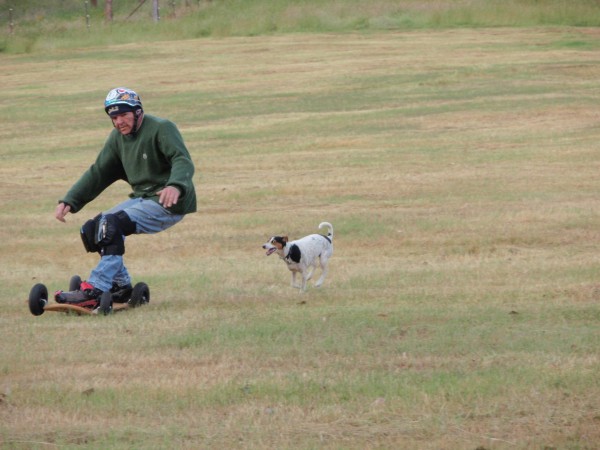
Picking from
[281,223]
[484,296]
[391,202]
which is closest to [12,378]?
[484,296]

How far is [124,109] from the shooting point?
32.1 ft

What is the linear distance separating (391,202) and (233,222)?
2.36m

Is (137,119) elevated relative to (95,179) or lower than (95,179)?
A: elevated

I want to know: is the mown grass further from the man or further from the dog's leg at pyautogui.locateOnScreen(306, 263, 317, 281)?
the man

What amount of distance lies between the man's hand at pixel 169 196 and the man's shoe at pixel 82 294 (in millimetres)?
1064

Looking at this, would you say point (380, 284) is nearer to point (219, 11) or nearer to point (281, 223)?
point (281, 223)

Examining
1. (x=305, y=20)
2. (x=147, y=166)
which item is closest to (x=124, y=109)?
(x=147, y=166)

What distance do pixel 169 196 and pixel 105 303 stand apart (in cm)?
117

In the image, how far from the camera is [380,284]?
37.2 ft

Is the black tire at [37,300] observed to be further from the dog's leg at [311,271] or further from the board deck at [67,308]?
the dog's leg at [311,271]

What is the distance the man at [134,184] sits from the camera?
969 cm

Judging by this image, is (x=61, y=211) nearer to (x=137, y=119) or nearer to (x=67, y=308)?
(x=67, y=308)

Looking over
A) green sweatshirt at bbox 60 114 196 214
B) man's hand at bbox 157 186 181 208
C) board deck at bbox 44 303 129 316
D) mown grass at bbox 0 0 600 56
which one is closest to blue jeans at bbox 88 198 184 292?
green sweatshirt at bbox 60 114 196 214

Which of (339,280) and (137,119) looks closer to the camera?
(137,119)
